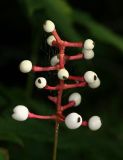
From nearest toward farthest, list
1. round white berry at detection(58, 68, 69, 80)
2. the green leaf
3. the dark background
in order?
round white berry at detection(58, 68, 69, 80)
the dark background
the green leaf

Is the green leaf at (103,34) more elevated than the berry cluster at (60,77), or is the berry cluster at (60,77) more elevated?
the green leaf at (103,34)

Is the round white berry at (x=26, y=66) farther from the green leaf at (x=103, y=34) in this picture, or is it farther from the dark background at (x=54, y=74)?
the green leaf at (x=103, y=34)

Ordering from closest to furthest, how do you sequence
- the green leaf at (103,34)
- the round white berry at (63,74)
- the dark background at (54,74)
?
the round white berry at (63,74) < the dark background at (54,74) < the green leaf at (103,34)

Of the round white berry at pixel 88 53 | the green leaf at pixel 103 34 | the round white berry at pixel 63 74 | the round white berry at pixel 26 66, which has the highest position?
the green leaf at pixel 103 34

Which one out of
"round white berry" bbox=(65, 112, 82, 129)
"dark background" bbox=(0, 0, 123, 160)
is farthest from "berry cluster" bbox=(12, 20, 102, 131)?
"dark background" bbox=(0, 0, 123, 160)

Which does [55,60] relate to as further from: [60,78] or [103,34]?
[103,34]

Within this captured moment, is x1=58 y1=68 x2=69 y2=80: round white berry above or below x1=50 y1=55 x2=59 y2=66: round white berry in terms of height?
below

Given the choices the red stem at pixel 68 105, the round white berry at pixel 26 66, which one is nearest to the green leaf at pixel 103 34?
the red stem at pixel 68 105

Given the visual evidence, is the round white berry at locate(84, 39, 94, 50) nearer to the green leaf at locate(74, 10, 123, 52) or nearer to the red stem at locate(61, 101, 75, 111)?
the red stem at locate(61, 101, 75, 111)
